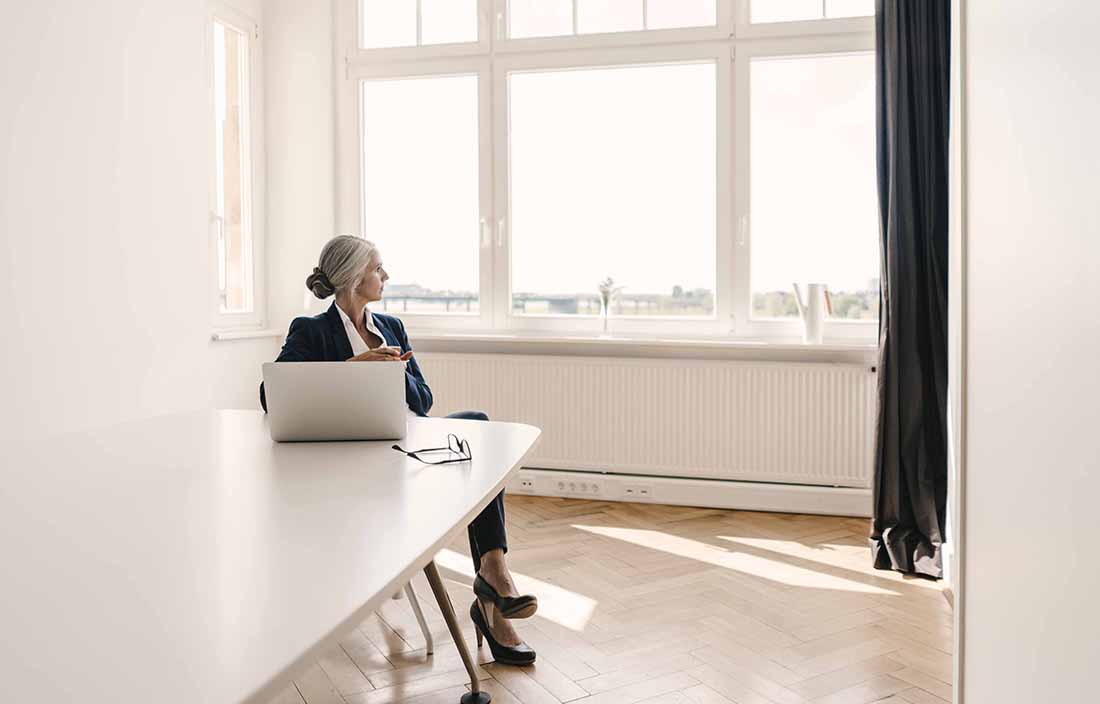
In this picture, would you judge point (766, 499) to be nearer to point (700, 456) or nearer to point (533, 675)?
point (700, 456)

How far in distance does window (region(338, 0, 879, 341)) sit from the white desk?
2791 mm

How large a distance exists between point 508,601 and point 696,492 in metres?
2.04

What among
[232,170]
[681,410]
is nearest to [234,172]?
[232,170]

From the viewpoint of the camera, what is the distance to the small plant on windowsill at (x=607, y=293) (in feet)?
15.5

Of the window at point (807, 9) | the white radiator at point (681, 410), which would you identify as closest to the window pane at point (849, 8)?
the window at point (807, 9)

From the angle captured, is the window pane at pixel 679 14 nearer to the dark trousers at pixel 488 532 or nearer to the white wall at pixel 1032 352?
the dark trousers at pixel 488 532

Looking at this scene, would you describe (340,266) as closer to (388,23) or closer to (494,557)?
(494,557)

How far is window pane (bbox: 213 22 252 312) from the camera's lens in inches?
189

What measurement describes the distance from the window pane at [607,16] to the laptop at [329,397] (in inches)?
127

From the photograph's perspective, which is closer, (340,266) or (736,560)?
(340,266)

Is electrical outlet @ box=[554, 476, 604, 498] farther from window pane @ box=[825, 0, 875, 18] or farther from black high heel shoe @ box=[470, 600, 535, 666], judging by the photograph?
window pane @ box=[825, 0, 875, 18]

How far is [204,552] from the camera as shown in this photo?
122 centimetres

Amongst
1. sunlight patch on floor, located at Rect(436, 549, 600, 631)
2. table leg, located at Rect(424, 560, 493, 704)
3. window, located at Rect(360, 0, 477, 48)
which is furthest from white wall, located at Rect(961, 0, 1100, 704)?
window, located at Rect(360, 0, 477, 48)

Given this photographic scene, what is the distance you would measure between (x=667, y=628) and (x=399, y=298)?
2885 mm
